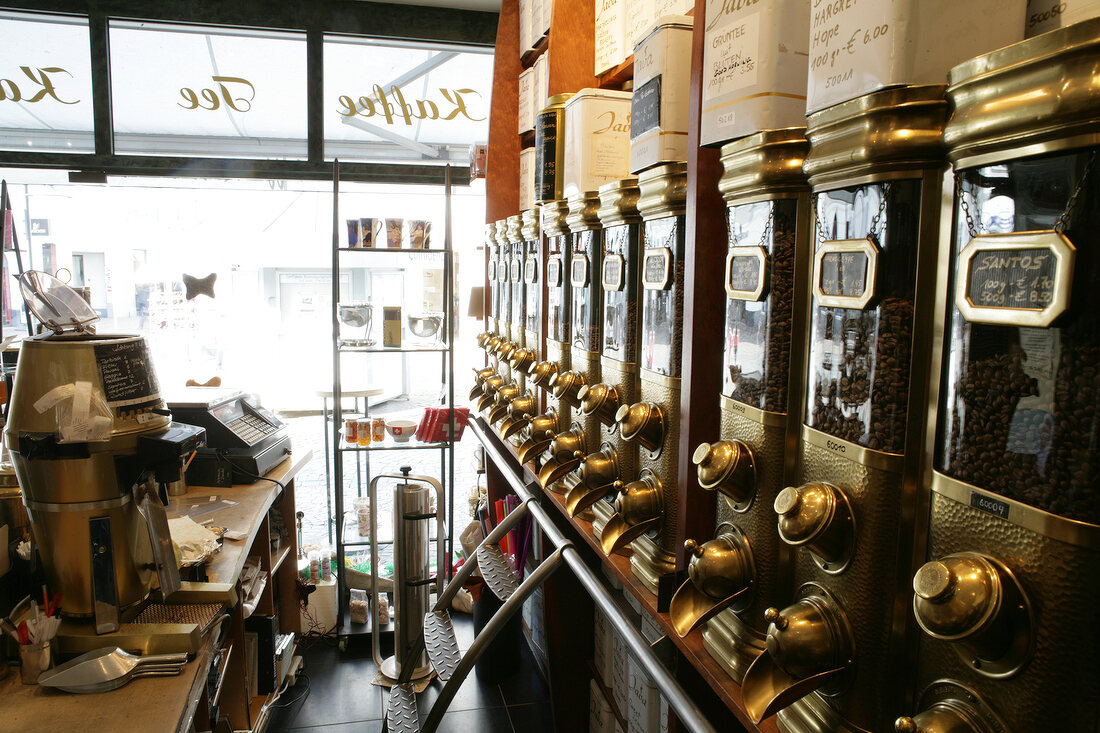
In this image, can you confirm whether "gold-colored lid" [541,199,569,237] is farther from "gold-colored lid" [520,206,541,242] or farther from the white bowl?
the white bowl

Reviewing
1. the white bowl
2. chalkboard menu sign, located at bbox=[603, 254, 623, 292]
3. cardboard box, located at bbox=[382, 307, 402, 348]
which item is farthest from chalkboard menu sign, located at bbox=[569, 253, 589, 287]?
the white bowl

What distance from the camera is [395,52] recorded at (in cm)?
369

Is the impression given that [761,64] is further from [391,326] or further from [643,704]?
[391,326]

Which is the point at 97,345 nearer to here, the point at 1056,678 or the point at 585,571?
the point at 585,571

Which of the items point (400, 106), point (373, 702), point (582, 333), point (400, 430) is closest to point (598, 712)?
point (373, 702)

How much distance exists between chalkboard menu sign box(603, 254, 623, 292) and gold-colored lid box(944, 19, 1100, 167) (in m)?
0.75

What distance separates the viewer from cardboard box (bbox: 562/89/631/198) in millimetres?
1507

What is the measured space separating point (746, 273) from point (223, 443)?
7.83ft

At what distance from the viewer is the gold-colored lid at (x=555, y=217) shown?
1.61 m

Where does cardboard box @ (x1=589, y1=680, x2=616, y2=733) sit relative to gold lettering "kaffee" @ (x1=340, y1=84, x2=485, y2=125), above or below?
below

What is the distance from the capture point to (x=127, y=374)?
1.47 metres

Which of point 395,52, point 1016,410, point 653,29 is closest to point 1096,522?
point 1016,410

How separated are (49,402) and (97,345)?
0.14 metres

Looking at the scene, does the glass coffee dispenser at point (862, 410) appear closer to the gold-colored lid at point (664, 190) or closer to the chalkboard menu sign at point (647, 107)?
the gold-colored lid at point (664, 190)
